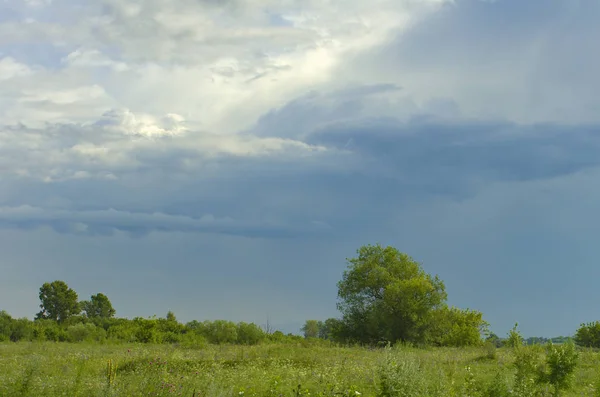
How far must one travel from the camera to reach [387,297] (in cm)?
4219

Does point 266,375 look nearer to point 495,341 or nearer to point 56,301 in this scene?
point 495,341

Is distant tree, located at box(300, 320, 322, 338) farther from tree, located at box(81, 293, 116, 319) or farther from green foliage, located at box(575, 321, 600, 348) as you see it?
green foliage, located at box(575, 321, 600, 348)

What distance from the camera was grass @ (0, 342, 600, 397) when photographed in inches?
501

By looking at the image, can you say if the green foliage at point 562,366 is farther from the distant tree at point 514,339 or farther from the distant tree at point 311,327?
the distant tree at point 311,327

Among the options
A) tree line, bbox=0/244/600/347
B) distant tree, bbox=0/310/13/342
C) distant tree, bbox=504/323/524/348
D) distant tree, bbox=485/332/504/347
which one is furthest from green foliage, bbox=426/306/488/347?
distant tree, bbox=0/310/13/342

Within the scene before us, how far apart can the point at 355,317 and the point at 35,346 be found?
921 inches

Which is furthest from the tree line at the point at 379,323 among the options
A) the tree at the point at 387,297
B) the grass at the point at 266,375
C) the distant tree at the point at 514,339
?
the distant tree at the point at 514,339

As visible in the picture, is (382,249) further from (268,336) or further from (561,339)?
(561,339)

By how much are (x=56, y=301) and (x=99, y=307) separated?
7560mm

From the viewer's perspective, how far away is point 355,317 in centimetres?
4431

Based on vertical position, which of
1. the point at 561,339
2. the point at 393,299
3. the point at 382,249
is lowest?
the point at 561,339

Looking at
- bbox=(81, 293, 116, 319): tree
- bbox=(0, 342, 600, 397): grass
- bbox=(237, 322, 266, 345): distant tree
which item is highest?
bbox=(81, 293, 116, 319): tree

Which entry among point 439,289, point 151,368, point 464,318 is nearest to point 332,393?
point 151,368

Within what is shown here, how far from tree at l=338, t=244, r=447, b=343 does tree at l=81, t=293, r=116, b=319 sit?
46473 millimetres
